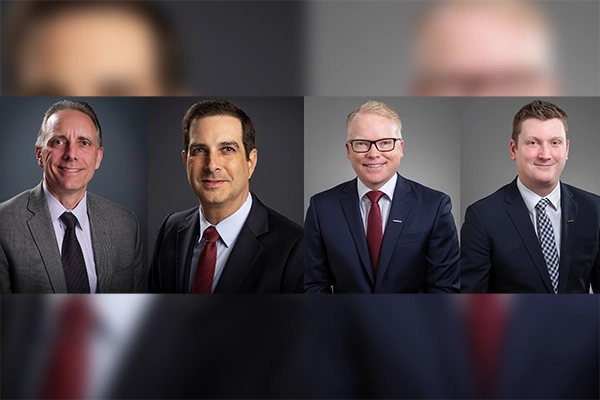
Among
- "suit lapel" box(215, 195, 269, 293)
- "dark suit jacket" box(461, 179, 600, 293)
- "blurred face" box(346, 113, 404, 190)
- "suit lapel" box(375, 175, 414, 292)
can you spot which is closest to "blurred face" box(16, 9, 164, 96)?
"suit lapel" box(215, 195, 269, 293)

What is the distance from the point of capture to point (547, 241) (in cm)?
248

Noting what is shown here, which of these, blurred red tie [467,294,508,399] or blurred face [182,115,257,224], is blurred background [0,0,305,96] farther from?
blurred red tie [467,294,508,399]

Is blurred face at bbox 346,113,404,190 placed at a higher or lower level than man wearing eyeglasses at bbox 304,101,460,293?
higher

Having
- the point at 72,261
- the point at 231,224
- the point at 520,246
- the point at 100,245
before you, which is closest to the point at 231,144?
the point at 231,224

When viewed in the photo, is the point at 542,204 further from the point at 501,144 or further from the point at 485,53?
the point at 485,53

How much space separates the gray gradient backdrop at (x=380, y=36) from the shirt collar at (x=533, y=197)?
1.49 feet

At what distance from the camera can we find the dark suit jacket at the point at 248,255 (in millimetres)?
2496

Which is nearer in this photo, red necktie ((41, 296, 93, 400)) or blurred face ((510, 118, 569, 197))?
blurred face ((510, 118, 569, 197))

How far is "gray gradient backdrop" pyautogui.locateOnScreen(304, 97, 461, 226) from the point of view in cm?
246

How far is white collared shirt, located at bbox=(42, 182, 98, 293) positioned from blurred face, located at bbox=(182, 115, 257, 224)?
459 mm

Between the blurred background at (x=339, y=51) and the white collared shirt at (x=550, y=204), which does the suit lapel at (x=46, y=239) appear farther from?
the white collared shirt at (x=550, y=204)

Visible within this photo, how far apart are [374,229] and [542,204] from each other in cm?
68

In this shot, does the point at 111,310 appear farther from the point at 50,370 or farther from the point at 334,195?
the point at 334,195

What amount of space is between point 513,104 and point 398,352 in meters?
1.10
